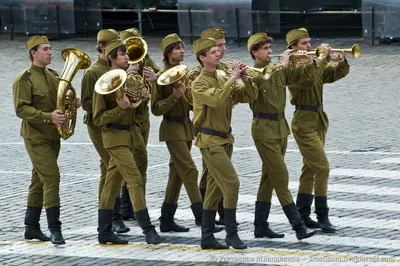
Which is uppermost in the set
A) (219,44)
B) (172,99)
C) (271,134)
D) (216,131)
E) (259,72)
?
(219,44)

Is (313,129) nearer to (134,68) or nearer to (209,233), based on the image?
(209,233)

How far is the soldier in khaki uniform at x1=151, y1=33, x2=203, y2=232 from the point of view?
41.5 ft

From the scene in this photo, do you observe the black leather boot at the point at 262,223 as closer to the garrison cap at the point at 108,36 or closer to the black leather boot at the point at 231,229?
the black leather boot at the point at 231,229

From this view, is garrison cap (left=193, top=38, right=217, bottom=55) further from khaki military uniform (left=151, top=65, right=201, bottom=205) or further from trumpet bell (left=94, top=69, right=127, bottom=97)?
khaki military uniform (left=151, top=65, right=201, bottom=205)

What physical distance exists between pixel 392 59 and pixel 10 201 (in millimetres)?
11911

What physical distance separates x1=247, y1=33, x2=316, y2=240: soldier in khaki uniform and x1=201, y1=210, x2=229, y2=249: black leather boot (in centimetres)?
58

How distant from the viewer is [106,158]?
41.0ft

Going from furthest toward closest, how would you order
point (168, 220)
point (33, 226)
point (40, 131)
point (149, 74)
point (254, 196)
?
point (254, 196) < point (168, 220) < point (149, 74) < point (33, 226) < point (40, 131)

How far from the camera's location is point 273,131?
12.0 meters

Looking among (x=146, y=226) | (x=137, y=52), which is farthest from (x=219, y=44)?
(x=146, y=226)

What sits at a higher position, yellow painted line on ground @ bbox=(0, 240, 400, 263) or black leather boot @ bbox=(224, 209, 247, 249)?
black leather boot @ bbox=(224, 209, 247, 249)

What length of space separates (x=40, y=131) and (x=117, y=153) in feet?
2.74

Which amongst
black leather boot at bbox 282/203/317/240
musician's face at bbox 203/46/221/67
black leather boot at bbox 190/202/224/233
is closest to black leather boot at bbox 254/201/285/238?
black leather boot at bbox 282/203/317/240

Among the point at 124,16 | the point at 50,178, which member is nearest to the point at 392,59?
the point at 124,16
